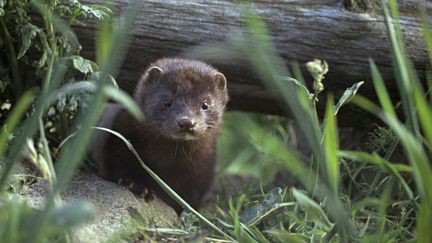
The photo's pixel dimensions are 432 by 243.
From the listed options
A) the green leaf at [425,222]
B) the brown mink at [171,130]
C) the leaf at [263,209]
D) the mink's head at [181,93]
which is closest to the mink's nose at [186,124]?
the brown mink at [171,130]

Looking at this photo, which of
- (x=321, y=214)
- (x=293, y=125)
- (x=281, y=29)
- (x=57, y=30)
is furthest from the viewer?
(x=293, y=125)

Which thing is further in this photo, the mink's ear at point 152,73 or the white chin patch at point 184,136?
the mink's ear at point 152,73

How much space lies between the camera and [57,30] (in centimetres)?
463

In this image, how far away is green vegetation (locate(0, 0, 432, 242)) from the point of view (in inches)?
98.5

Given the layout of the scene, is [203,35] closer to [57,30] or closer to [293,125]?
[57,30]

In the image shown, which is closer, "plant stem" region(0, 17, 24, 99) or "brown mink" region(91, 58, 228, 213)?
"plant stem" region(0, 17, 24, 99)

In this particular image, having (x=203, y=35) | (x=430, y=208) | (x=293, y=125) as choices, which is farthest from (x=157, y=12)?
(x=430, y=208)

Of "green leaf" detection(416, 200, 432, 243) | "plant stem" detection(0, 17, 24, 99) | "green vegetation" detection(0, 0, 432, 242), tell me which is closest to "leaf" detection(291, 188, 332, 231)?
"green vegetation" detection(0, 0, 432, 242)

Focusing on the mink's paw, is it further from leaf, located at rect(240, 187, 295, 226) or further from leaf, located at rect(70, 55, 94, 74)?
leaf, located at rect(240, 187, 295, 226)

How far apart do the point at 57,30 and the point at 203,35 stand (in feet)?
3.19

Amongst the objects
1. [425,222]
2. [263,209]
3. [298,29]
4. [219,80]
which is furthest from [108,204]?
[425,222]

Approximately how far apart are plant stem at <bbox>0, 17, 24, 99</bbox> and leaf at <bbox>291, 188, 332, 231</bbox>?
229 centimetres

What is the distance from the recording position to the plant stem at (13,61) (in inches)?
179

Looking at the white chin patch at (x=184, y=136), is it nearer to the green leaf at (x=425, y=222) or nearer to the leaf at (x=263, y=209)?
the leaf at (x=263, y=209)
